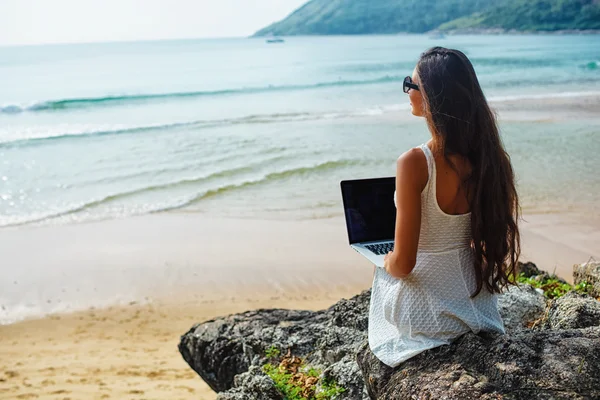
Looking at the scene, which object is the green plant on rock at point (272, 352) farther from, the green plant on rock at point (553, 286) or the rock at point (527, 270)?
the rock at point (527, 270)

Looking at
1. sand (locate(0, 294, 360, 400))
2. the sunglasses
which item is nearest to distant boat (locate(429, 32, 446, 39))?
sand (locate(0, 294, 360, 400))

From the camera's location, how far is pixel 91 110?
78.4 feet

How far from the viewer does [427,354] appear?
2.51m

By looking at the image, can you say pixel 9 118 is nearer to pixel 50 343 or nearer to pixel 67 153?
pixel 67 153

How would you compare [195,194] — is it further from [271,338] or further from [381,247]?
[381,247]

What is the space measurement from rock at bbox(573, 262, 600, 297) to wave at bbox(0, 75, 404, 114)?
901 inches

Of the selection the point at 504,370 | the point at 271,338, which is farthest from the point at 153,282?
the point at 504,370

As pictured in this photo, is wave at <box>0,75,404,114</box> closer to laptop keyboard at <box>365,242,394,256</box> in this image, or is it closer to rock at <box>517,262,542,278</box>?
rock at <box>517,262,542,278</box>

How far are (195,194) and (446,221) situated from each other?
8.99 metres

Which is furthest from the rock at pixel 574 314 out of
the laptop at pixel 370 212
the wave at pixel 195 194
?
the wave at pixel 195 194

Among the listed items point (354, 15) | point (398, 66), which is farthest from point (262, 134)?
point (354, 15)

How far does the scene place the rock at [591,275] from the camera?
4145mm

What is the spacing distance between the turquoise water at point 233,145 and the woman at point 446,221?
7290mm

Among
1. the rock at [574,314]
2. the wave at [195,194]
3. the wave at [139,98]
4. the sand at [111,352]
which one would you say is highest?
the wave at [139,98]
